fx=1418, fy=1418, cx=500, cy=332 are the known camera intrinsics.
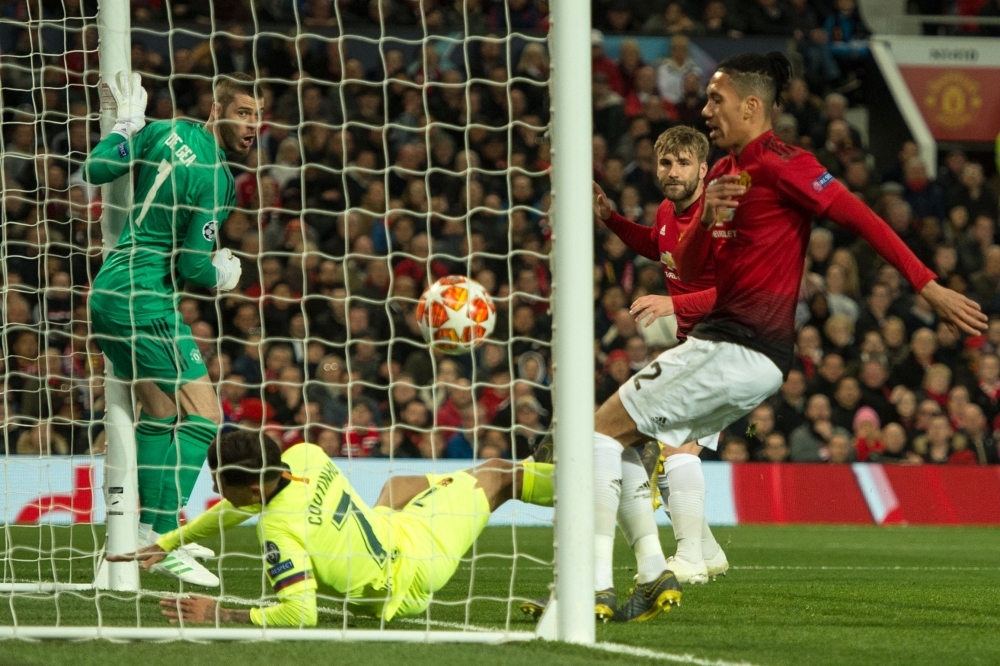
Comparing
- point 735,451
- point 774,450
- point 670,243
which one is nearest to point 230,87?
point 670,243

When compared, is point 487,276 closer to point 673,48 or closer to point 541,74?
point 541,74

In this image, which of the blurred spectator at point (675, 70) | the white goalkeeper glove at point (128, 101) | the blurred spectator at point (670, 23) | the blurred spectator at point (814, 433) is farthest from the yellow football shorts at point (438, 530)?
the blurred spectator at point (670, 23)

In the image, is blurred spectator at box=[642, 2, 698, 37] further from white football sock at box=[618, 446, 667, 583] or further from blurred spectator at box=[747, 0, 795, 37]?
white football sock at box=[618, 446, 667, 583]

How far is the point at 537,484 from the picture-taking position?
4.74m

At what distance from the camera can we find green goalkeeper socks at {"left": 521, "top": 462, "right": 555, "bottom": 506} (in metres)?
4.71

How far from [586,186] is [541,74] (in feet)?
27.0

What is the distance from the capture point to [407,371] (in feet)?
34.9

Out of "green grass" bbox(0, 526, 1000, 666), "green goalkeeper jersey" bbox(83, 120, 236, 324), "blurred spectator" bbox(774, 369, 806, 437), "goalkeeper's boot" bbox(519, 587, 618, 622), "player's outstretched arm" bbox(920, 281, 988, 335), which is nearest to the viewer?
"green grass" bbox(0, 526, 1000, 666)

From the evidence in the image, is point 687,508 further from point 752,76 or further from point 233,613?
point 233,613

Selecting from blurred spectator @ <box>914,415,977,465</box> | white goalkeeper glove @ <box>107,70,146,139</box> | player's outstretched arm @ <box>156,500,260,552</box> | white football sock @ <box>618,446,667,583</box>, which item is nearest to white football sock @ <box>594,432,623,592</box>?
white football sock @ <box>618,446,667,583</box>

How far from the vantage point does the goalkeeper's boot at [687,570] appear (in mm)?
5773

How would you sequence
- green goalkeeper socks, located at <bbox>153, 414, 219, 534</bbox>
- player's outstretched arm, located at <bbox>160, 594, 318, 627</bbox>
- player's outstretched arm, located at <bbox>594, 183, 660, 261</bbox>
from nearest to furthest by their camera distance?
player's outstretched arm, located at <bbox>160, 594, 318, 627</bbox>, green goalkeeper socks, located at <bbox>153, 414, 219, 534</bbox>, player's outstretched arm, located at <bbox>594, 183, 660, 261</bbox>

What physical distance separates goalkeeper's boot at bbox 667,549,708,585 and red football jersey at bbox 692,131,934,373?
1497 mm

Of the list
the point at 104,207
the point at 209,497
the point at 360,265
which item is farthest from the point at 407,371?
the point at 104,207
